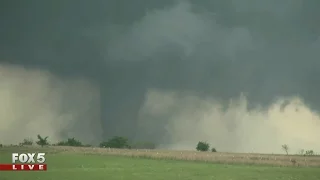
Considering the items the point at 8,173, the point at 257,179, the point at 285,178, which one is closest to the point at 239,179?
the point at 257,179

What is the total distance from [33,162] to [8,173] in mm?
12096

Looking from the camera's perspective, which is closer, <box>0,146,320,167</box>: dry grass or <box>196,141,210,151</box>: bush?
<box>0,146,320,167</box>: dry grass

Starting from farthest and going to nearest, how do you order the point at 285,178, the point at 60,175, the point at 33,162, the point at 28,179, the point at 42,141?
the point at 42,141 < the point at 33,162 < the point at 285,178 < the point at 60,175 < the point at 28,179

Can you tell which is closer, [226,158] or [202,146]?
[226,158]

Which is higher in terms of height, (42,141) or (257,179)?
(42,141)

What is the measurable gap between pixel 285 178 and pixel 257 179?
4.25 metres

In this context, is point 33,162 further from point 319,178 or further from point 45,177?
point 319,178

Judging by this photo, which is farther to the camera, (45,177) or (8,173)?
(8,173)

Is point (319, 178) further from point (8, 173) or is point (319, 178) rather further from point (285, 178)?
point (8, 173)

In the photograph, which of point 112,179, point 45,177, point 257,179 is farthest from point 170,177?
point 45,177

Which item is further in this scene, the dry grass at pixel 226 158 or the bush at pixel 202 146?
the bush at pixel 202 146

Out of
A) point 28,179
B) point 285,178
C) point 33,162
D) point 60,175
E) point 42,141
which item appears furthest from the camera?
point 42,141

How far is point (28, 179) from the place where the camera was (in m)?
45.8

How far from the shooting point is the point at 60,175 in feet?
165
